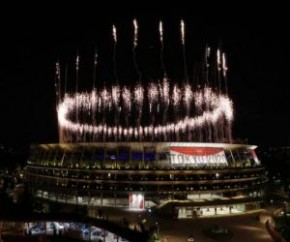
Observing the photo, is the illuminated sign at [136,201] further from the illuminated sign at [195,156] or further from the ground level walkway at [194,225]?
the illuminated sign at [195,156]

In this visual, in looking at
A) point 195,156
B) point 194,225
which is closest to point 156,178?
point 195,156

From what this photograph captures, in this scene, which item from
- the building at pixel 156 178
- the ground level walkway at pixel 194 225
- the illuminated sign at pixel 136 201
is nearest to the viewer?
the ground level walkway at pixel 194 225

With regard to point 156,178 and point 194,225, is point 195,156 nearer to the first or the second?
point 156,178

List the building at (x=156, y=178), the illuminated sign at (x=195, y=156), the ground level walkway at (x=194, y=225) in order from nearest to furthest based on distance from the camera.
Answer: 1. the ground level walkway at (x=194, y=225)
2. the building at (x=156, y=178)
3. the illuminated sign at (x=195, y=156)

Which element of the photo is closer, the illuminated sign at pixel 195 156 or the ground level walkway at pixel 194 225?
the ground level walkway at pixel 194 225

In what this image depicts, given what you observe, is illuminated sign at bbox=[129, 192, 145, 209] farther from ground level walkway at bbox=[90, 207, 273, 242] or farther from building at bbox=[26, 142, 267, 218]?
ground level walkway at bbox=[90, 207, 273, 242]

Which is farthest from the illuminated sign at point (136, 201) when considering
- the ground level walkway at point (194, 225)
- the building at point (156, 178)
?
the ground level walkway at point (194, 225)

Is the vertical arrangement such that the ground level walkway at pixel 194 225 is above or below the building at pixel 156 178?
below

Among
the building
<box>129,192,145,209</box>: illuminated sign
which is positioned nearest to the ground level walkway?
<box>129,192,145,209</box>: illuminated sign

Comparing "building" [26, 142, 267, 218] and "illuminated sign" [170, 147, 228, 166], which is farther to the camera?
"illuminated sign" [170, 147, 228, 166]

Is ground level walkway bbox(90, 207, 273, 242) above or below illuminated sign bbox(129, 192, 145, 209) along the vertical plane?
below
